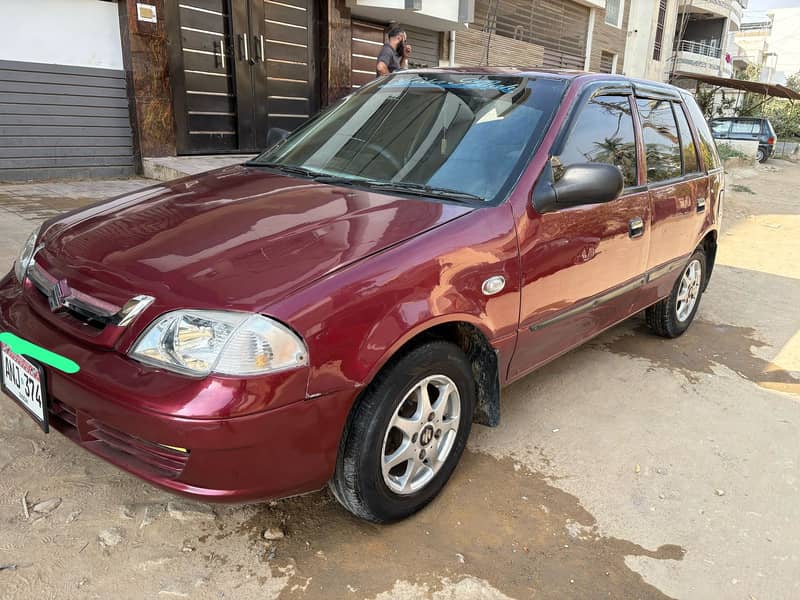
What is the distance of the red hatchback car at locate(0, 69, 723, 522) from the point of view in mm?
1772

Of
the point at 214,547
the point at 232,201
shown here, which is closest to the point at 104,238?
the point at 232,201

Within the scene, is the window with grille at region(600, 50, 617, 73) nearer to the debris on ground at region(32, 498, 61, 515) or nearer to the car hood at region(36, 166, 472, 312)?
the car hood at region(36, 166, 472, 312)

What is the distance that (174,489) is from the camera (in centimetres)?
180

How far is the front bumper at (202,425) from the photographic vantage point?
67.5 inches

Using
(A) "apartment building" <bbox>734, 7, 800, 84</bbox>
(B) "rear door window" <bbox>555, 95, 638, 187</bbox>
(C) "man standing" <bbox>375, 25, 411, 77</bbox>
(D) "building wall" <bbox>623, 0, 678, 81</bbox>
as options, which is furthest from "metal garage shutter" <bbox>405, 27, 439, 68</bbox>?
(A) "apartment building" <bbox>734, 7, 800, 84</bbox>

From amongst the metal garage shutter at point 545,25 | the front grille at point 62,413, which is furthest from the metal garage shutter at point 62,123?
the metal garage shutter at point 545,25

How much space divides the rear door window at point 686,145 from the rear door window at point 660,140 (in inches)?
3.0

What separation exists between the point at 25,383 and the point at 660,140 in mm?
3455

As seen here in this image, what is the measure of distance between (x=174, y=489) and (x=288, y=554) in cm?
53

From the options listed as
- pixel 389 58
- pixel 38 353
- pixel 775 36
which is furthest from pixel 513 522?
pixel 775 36

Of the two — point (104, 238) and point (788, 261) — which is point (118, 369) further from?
point (788, 261)

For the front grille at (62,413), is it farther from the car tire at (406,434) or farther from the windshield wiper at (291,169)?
the windshield wiper at (291,169)

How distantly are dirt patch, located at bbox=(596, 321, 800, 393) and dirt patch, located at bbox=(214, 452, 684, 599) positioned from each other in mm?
1841

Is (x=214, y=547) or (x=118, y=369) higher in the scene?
(x=118, y=369)
